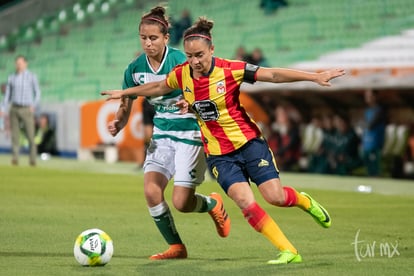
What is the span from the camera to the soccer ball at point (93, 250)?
8.38 m

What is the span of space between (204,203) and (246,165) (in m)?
1.13

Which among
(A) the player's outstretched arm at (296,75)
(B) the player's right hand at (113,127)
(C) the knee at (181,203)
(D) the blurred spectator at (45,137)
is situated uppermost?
(A) the player's outstretched arm at (296,75)

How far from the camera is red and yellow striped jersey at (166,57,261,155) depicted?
8.61 metres

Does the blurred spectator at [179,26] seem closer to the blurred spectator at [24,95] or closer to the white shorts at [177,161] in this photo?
the blurred spectator at [24,95]

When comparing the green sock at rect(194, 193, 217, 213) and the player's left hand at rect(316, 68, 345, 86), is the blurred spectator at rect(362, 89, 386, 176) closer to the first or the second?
the green sock at rect(194, 193, 217, 213)

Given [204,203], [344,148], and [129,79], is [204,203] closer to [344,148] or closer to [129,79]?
[129,79]

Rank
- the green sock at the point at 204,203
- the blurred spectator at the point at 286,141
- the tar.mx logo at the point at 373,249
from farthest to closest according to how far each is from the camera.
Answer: the blurred spectator at the point at 286,141 < the green sock at the point at 204,203 < the tar.mx logo at the point at 373,249

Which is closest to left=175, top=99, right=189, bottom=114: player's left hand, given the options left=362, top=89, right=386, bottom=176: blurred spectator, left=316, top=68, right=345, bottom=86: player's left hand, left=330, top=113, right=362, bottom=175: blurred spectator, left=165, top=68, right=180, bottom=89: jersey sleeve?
left=165, top=68, right=180, bottom=89: jersey sleeve

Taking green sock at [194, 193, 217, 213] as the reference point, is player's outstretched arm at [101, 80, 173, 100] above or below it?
above

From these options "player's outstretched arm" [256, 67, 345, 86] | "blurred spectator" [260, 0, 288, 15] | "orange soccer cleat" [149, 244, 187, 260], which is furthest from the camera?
"blurred spectator" [260, 0, 288, 15]

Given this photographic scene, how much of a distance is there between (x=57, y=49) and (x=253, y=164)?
96.9 feet

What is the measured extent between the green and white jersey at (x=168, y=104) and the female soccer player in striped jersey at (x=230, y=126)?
18.8 inches

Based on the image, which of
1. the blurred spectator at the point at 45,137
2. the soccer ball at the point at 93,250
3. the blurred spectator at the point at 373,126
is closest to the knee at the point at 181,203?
the soccer ball at the point at 93,250

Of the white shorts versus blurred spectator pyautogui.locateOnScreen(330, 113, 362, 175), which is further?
blurred spectator pyautogui.locateOnScreen(330, 113, 362, 175)
